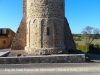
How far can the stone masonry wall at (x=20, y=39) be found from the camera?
25.4 m

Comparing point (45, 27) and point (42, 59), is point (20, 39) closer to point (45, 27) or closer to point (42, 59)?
point (45, 27)

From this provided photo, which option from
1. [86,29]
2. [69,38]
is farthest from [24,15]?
[86,29]

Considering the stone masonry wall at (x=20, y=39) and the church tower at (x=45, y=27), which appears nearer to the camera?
the church tower at (x=45, y=27)

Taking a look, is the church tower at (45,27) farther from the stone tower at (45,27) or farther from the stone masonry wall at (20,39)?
the stone masonry wall at (20,39)

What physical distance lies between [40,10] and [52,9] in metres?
1.32

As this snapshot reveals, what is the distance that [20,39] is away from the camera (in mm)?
25516

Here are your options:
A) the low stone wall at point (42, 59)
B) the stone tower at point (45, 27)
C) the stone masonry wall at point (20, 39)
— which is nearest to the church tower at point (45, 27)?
the stone tower at point (45, 27)

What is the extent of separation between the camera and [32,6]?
74.5 ft

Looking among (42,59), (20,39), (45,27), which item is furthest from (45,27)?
(42,59)

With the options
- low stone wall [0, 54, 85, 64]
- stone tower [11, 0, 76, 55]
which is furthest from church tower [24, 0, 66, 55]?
low stone wall [0, 54, 85, 64]

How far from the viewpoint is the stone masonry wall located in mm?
25422

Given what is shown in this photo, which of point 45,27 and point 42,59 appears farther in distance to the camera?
point 45,27

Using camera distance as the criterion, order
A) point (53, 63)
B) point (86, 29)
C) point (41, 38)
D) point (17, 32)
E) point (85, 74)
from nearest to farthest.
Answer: point (85, 74) < point (53, 63) < point (41, 38) < point (17, 32) < point (86, 29)

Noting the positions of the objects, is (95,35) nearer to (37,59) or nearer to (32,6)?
(32,6)
